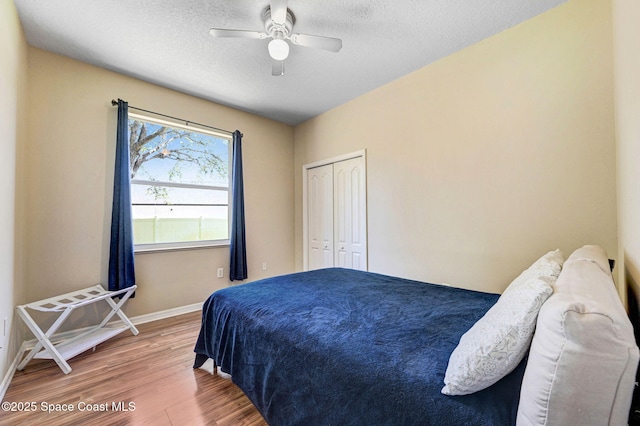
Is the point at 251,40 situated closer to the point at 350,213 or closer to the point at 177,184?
the point at 177,184

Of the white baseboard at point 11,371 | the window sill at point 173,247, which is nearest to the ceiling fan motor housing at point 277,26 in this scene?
the window sill at point 173,247

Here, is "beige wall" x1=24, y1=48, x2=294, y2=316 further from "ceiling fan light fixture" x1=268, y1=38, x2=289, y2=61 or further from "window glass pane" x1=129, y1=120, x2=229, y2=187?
"ceiling fan light fixture" x1=268, y1=38, x2=289, y2=61

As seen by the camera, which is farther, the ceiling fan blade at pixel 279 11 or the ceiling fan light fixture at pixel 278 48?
the ceiling fan light fixture at pixel 278 48

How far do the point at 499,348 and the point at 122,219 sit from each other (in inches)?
129

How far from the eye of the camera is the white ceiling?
78.2 inches

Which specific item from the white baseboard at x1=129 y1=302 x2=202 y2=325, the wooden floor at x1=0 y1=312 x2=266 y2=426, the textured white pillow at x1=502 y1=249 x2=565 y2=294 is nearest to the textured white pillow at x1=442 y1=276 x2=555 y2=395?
the textured white pillow at x1=502 y1=249 x2=565 y2=294

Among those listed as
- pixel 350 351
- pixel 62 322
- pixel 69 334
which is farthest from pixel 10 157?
pixel 350 351

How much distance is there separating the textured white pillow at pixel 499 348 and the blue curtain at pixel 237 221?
10.4ft

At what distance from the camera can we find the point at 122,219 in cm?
273

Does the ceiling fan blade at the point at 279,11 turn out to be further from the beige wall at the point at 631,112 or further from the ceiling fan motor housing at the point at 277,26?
the beige wall at the point at 631,112

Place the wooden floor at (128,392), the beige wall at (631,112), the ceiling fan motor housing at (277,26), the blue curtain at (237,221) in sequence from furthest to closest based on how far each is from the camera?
1. the blue curtain at (237,221)
2. the ceiling fan motor housing at (277,26)
3. the wooden floor at (128,392)
4. the beige wall at (631,112)

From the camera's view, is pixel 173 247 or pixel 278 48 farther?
pixel 173 247

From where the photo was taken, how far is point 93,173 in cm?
271

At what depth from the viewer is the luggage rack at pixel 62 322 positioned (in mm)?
2016
